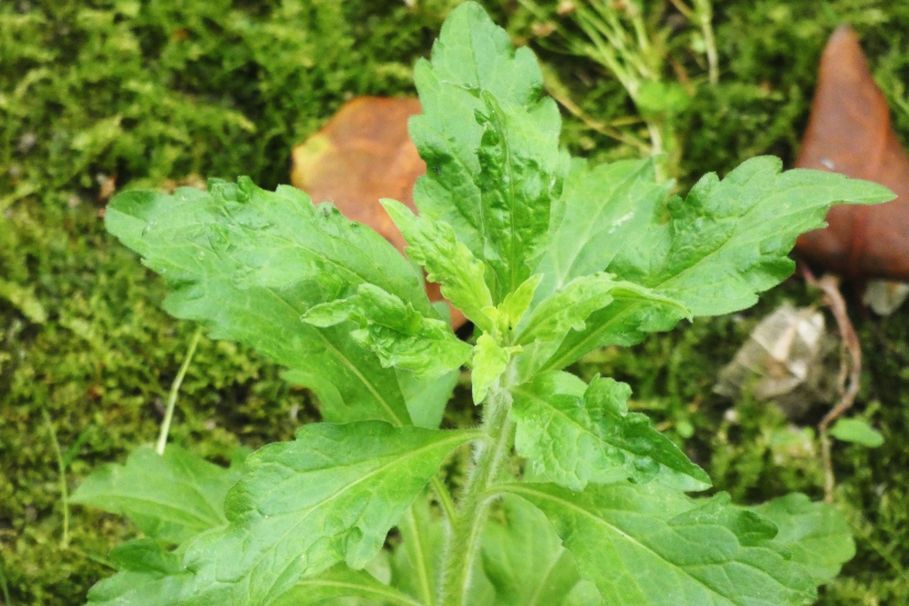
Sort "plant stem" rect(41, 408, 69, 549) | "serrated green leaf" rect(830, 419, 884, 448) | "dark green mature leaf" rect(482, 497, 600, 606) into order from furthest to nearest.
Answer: "serrated green leaf" rect(830, 419, 884, 448)
"plant stem" rect(41, 408, 69, 549)
"dark green mature leaf" rect(482, 497, 600, 606)

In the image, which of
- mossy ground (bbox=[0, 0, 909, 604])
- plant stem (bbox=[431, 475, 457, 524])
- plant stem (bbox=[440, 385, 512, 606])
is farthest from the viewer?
mossy ground (bbox=[0, 0, 909, 604])

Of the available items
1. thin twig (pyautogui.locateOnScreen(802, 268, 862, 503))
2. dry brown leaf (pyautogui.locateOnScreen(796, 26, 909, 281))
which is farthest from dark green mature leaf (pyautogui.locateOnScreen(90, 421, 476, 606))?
dry brown leaf (pyautogui.locateOnScreen(796, 26, 909, 281))

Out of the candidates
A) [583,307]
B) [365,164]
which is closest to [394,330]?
[583,307]

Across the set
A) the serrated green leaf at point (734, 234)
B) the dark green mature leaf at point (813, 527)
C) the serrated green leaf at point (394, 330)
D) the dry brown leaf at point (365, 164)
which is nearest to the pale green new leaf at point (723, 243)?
the serrated green leaf at point (734, 234)

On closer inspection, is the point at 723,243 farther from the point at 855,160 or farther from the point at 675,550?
the point at 855,160

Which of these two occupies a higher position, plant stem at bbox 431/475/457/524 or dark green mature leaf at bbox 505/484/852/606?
dark green mature leaf at bbox 505/484/852/606

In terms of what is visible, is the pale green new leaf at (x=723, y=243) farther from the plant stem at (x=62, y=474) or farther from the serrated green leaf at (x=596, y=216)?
the plant stem at (x=62, y=474)

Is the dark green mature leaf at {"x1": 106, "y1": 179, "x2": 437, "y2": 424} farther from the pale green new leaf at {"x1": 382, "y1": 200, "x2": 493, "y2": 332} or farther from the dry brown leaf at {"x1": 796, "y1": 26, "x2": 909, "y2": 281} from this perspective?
the dry brown leaf at {"x1": 796, "y1": 26, "x2": 909, "y2": 281}
